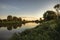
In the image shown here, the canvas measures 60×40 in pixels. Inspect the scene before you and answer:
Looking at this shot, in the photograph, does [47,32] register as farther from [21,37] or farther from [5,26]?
[5,26]

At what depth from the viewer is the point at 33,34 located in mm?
9664

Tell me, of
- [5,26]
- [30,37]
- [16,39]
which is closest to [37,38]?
[30,37]

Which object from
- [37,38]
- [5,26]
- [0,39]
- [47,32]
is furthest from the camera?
[5,26]

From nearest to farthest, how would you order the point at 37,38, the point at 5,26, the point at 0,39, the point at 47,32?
the point at 37,38 < the point at 47,32 < the point at 0,39 < the point at 5,26

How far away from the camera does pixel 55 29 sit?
10094mm

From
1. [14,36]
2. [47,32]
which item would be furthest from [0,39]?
[47,32]

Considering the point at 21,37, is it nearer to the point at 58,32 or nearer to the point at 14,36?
the point at 14,36

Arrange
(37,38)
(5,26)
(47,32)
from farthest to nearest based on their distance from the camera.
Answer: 1. (5,26)
2. (47,32)
3. (37,38)

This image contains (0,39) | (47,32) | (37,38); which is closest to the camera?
(37,38)

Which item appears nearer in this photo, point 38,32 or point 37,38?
point 37,38

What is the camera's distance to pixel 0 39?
13781 millimetres

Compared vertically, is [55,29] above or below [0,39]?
above

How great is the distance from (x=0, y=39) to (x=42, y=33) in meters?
5.13

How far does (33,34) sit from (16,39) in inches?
41.8
